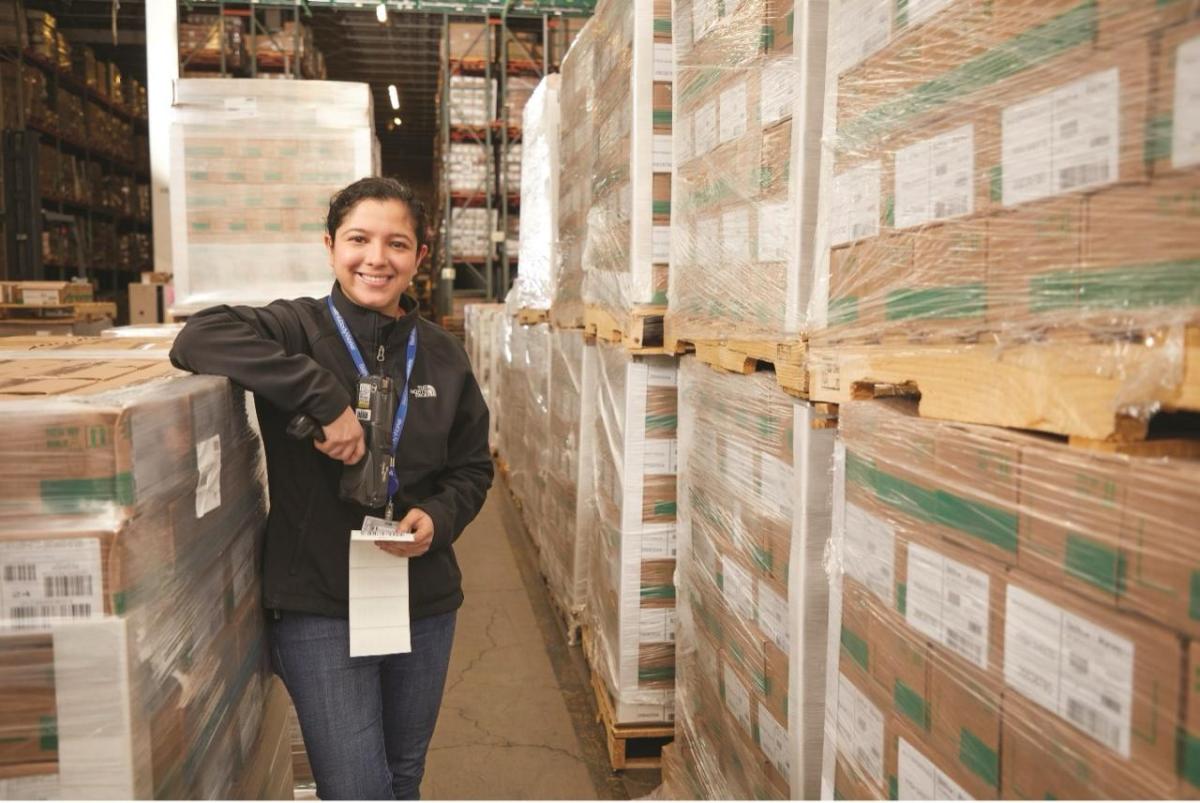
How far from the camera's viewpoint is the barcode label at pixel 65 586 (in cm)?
128

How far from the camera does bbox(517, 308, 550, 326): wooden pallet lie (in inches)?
236

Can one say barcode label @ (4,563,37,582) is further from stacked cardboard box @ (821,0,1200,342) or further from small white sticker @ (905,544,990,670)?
stacked cardboard box @ (821,0,1200,342)

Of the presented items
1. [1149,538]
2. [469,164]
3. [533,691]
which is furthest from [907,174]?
[469,164]

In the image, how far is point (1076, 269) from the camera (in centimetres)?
120

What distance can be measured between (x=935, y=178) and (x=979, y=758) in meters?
0.93

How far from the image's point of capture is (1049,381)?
1.22 meters

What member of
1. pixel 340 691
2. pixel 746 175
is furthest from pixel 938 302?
pixel 340 691

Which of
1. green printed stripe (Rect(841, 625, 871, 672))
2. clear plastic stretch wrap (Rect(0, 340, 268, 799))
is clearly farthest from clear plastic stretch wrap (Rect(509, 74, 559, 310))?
clear plastic stretch wrap (Rect(0, 340, 268, 799))

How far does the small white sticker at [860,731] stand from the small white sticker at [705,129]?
1.65 meters

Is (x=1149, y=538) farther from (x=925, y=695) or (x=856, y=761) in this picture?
(x=856, y=761)

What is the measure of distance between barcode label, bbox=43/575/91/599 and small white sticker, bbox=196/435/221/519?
0.37 m

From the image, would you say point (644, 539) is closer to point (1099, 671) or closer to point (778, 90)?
point (778, 90)

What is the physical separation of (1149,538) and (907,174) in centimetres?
83

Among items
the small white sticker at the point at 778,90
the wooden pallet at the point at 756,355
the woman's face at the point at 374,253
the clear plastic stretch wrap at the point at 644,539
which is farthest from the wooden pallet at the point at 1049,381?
the clear plastic stretch wrap at the point at 644,539
